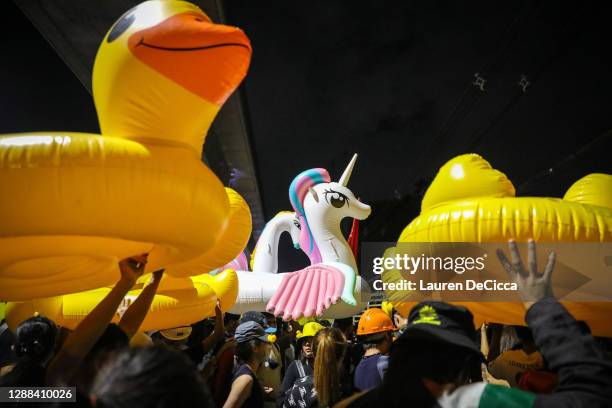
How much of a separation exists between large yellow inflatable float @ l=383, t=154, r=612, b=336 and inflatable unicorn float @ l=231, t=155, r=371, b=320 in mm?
3018

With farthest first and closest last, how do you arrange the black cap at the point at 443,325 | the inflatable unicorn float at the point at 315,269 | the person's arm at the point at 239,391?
the inflatable unicorn float at the point at 315,269
the person's arm at the point at 239,391
the black cap at the point at 443,325

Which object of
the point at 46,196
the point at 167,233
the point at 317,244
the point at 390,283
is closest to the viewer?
the point at 46,196

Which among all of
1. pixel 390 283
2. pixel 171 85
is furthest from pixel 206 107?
pixel 390 283

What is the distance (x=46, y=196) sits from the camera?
5.00ft

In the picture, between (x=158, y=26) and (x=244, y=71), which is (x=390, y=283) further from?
(x=158, y=26)

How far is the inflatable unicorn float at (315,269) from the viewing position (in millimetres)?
5344

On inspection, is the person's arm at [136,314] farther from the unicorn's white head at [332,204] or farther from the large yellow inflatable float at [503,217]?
the unicorn's white head at [332,204]

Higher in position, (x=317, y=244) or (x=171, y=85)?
(x=171, y=85)

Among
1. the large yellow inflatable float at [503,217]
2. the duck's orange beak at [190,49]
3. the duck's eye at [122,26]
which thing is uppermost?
the duck's eye at [122,26]

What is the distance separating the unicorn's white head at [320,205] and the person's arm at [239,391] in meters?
3.79

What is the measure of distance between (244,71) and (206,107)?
24 cm

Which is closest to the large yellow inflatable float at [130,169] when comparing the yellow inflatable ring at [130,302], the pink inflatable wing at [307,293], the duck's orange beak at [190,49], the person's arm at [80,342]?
the duck's orange beak at [190,49]

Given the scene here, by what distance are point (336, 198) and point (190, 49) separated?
14.3 ft

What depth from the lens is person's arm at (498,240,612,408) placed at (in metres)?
0.95
